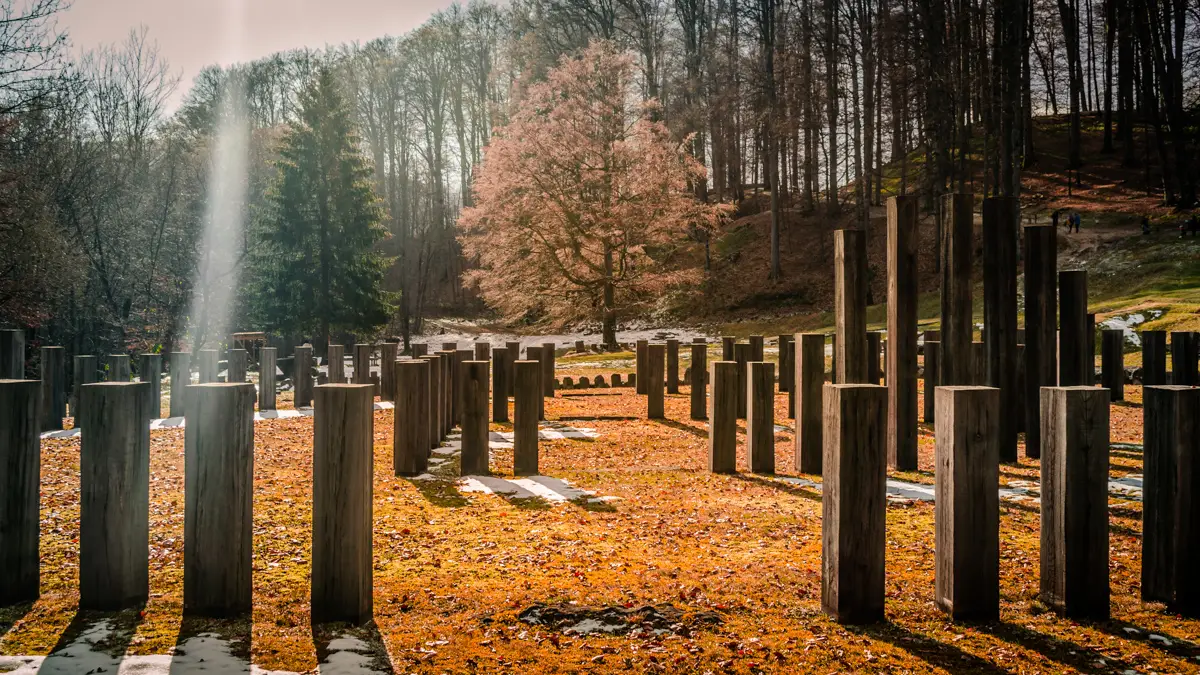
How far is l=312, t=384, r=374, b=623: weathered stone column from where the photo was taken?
3766 millimetres

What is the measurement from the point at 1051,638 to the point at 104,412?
4.27 meters

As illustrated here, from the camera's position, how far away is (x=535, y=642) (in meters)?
3.65

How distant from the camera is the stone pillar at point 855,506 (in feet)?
12.7

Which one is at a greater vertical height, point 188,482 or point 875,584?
point 188,482

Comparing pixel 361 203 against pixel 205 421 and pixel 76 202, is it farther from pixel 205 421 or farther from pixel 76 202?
pixel 205 421

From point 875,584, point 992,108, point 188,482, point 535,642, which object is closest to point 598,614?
point 535,642

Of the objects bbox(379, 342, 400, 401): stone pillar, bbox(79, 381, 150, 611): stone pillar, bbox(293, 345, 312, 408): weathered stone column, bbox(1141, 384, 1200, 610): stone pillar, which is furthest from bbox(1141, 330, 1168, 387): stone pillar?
bbox(79, 381, 150, 611): stone pillar

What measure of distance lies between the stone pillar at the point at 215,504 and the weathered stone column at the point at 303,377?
11.1 meters

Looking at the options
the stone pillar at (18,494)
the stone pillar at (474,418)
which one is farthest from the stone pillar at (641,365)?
the stone pillar at (18,494)

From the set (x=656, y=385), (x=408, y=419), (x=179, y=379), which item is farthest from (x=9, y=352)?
(x=656, y=385)

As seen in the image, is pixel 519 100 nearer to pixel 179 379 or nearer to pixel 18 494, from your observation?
pixel 179 379

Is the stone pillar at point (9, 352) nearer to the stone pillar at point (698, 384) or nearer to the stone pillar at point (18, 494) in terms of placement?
the stone pillar at point (18, 494)

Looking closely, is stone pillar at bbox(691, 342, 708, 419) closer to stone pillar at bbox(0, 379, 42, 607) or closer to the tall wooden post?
the tall wooden post

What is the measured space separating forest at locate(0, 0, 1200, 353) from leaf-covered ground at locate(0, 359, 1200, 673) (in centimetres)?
1611
